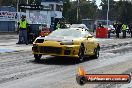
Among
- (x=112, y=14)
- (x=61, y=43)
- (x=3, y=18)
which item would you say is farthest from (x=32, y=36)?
(x=112, y=14)

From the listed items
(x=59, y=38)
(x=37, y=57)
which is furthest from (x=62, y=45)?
(x=37, y=57)

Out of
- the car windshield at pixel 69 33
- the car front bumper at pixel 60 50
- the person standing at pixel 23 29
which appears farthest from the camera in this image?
the person standing at pixel 23 29

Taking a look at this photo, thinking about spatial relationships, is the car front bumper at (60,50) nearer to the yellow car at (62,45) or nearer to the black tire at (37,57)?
the yellow car at (62,45)

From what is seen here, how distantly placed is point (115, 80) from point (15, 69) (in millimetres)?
8251

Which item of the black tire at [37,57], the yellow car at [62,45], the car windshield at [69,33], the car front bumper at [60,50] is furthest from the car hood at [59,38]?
the black tire at [37,57]

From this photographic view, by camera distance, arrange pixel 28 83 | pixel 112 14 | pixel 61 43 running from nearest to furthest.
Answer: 1. pixel 28 83
2. pixel 61 43
3. pixel 112 14

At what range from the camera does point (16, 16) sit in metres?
49.4

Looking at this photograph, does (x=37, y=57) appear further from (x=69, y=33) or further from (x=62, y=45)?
(x=69, y=33)

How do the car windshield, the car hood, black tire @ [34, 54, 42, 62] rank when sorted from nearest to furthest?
1. the car hood
2. black tire @ [34, 54, 42, 62]
3. the car windshield

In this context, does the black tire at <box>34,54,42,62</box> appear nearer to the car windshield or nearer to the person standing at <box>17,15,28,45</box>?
the car windshield

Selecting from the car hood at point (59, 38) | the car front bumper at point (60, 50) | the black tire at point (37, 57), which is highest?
the car hood at point (59, 38)

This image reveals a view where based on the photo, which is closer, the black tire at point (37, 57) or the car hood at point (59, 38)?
the car hood at point (59, 38)

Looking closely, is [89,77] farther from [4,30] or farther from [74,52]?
[4,30]

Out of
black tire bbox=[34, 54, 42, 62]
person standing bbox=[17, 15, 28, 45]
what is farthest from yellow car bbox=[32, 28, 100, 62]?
person standing bbox=[17, 15, 28, 45]
